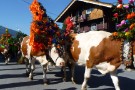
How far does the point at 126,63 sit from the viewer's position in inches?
351

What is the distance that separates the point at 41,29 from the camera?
1122 cm

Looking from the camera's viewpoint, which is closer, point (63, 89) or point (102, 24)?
point (63, 89)

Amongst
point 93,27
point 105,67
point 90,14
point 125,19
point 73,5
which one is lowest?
point 105,67

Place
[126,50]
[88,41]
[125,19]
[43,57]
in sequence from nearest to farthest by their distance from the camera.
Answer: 1. [126,50]
2. [125,19]
3. [88,41]
4. [43,57]

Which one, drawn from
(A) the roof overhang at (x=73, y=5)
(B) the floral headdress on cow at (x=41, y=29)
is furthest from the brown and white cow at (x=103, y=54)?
(A) the roof overhang at (x=73, y=5)

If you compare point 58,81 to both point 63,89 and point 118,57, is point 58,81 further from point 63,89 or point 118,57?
point 118,57

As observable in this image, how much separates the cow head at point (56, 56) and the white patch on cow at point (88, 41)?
63 cm

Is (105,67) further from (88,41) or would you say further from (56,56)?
(56,56)

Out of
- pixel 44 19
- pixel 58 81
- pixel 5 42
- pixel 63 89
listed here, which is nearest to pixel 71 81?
pixel 58 81

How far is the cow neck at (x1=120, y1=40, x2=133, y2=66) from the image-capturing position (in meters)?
8.85

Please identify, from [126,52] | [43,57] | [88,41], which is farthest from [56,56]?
[126,52]

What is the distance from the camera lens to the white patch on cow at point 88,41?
31.0 ft

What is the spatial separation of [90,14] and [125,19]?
29.7m

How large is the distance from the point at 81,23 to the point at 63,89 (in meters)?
31.3
